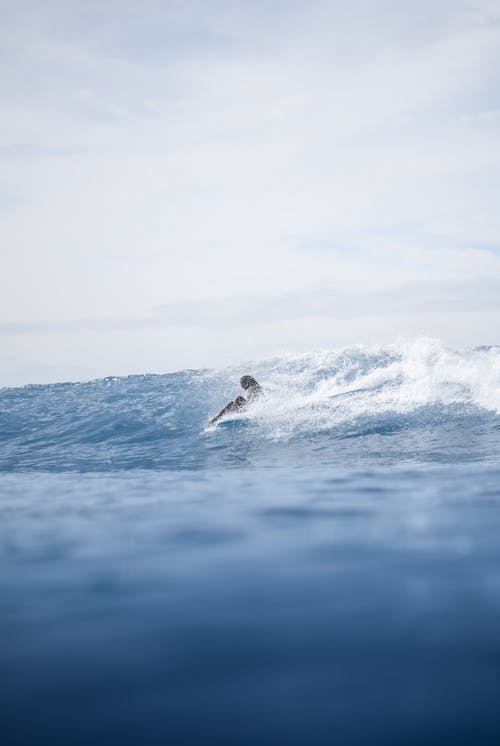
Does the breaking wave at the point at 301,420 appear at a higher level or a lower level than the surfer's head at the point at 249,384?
lower

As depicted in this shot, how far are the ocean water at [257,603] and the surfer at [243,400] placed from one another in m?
6.13

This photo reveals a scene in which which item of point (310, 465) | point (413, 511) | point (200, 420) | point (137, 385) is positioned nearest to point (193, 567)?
point (413, 511)

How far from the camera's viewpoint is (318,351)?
2562 centimetres

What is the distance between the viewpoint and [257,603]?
10.1 feet

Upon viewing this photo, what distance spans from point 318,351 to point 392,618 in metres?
23.1

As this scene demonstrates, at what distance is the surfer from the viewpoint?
15.1m

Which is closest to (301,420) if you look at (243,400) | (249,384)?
(243,400)

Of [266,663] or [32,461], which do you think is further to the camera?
[32,461]

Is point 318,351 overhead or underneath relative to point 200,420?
overhead

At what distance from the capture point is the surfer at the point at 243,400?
15117 millimetres

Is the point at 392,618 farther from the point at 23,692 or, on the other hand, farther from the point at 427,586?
the point at 23,692

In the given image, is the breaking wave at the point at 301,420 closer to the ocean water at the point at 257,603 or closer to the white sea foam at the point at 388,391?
the white sea foam at the point at 388,391

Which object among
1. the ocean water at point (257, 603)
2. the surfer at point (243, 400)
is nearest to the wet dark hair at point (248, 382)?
the surfer at point (243, 400)

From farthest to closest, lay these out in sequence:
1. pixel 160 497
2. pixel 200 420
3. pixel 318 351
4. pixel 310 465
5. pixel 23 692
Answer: pixel 318 351 → pixel 200 420 → pixel 310 465 → pixel 160 497 → pixel 23 692
